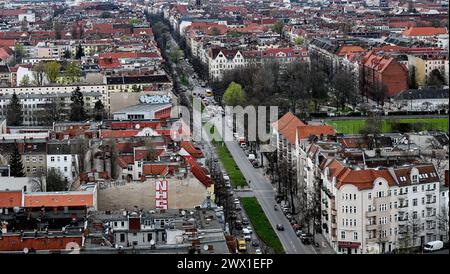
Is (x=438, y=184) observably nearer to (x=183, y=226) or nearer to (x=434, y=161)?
(x=434, y=161)

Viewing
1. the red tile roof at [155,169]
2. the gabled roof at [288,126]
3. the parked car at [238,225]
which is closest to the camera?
the parked car at [238,225]

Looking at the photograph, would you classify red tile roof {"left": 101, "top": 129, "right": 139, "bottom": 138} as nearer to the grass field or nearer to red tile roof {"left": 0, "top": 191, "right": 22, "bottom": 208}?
the grass field

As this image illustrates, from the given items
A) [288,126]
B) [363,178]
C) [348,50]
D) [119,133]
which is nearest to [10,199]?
[363,178]

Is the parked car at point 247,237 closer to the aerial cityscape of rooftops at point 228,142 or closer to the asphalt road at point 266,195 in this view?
the aerial cityscape of rooftops at point 228,142

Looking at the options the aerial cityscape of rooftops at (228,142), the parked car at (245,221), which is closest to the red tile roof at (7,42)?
the aerial cityscape of rooftops at (228,142)
